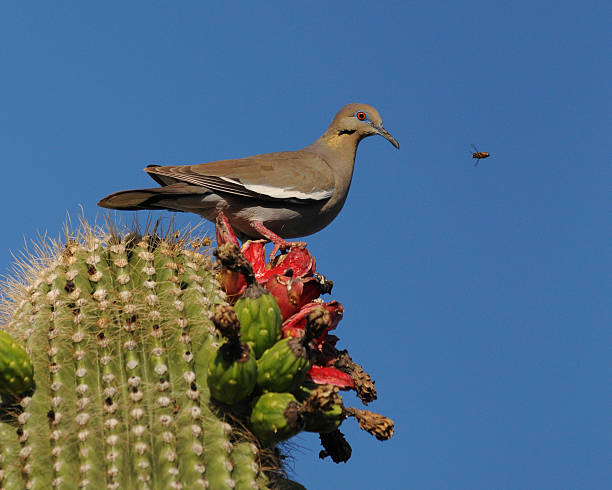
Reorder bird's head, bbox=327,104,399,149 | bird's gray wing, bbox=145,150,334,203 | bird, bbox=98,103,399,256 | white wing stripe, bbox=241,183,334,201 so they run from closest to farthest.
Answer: bird, bbox=98,103,399,256
bird's gray wing, bbox=145,150,334,203
white wing stripe, bbox=241,183,334,201
bird's head, bbox=327,104,399,149

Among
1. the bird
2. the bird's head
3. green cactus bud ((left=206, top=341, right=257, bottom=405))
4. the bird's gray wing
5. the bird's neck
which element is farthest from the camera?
the bird's head

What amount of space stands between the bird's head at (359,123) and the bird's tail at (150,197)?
2.09m

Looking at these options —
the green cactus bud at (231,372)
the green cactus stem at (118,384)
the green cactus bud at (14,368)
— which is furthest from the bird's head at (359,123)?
the green cactus bud at (14,368)

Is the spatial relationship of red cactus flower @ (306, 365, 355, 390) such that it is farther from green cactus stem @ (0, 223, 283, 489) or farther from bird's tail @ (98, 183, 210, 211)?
bird's tail @ (98, 183, 210, 211)

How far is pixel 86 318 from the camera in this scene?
3121mm

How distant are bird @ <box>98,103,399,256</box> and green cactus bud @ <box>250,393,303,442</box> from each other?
1.94 meters

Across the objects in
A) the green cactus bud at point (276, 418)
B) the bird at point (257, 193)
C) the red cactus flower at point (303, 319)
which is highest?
the bird at point (257, 193)

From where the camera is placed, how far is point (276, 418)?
296 cm

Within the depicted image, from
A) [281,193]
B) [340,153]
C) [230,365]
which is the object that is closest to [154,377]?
[230,365]

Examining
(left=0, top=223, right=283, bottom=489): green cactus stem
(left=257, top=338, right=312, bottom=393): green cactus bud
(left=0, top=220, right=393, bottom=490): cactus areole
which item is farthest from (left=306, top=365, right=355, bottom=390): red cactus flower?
(left=0, top=223, right=283, bottom=489): green cactus stem

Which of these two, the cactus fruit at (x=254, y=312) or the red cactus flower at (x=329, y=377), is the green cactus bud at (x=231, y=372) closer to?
the cactus fruit at (x=254, y=312)

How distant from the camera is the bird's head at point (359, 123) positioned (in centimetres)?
682

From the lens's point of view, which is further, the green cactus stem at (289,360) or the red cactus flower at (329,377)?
the red cactus flower at (329,377)

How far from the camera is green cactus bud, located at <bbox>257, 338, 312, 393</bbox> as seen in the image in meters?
3.00
